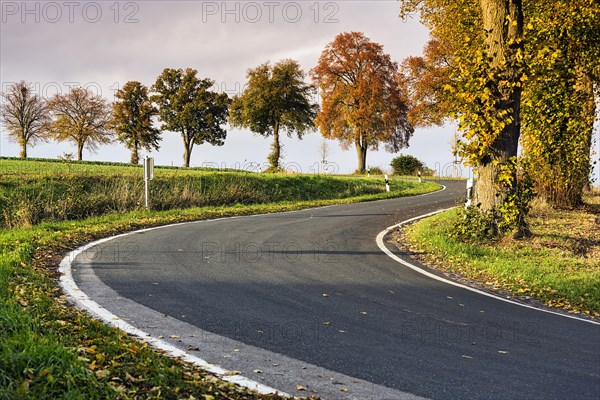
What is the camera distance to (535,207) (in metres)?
18.6

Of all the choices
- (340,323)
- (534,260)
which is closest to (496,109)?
(534,260)

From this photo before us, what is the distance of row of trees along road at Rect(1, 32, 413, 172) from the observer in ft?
168

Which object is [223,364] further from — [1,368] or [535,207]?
[535,207]

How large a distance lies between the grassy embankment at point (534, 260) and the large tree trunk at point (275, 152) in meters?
26.7

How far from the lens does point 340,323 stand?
21.2 feet

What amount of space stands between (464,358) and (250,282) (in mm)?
4007

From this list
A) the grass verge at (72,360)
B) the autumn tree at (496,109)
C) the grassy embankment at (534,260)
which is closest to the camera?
the grass verge at (72,360)

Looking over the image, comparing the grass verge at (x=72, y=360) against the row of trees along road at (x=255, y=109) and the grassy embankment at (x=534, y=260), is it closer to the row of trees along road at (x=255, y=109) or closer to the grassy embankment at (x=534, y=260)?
the grassy embankment at (x=534, y=260)

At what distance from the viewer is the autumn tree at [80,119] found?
66.9 metres

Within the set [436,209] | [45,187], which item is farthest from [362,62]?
[45,187]

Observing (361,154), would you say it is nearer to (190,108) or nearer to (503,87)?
(190,108)


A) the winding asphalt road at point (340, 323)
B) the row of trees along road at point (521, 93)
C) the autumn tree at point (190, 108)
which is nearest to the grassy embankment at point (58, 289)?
the winding asphalt road at point (340, 323)

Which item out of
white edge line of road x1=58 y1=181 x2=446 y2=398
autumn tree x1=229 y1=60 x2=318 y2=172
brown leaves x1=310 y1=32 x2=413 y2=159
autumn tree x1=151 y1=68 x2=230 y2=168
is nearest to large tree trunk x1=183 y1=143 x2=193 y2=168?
autumn tree x1=151 y1=68 x2=230 y2=168

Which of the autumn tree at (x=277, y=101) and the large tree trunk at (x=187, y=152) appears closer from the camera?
→ the autumn tree at (x=277, y=101)
